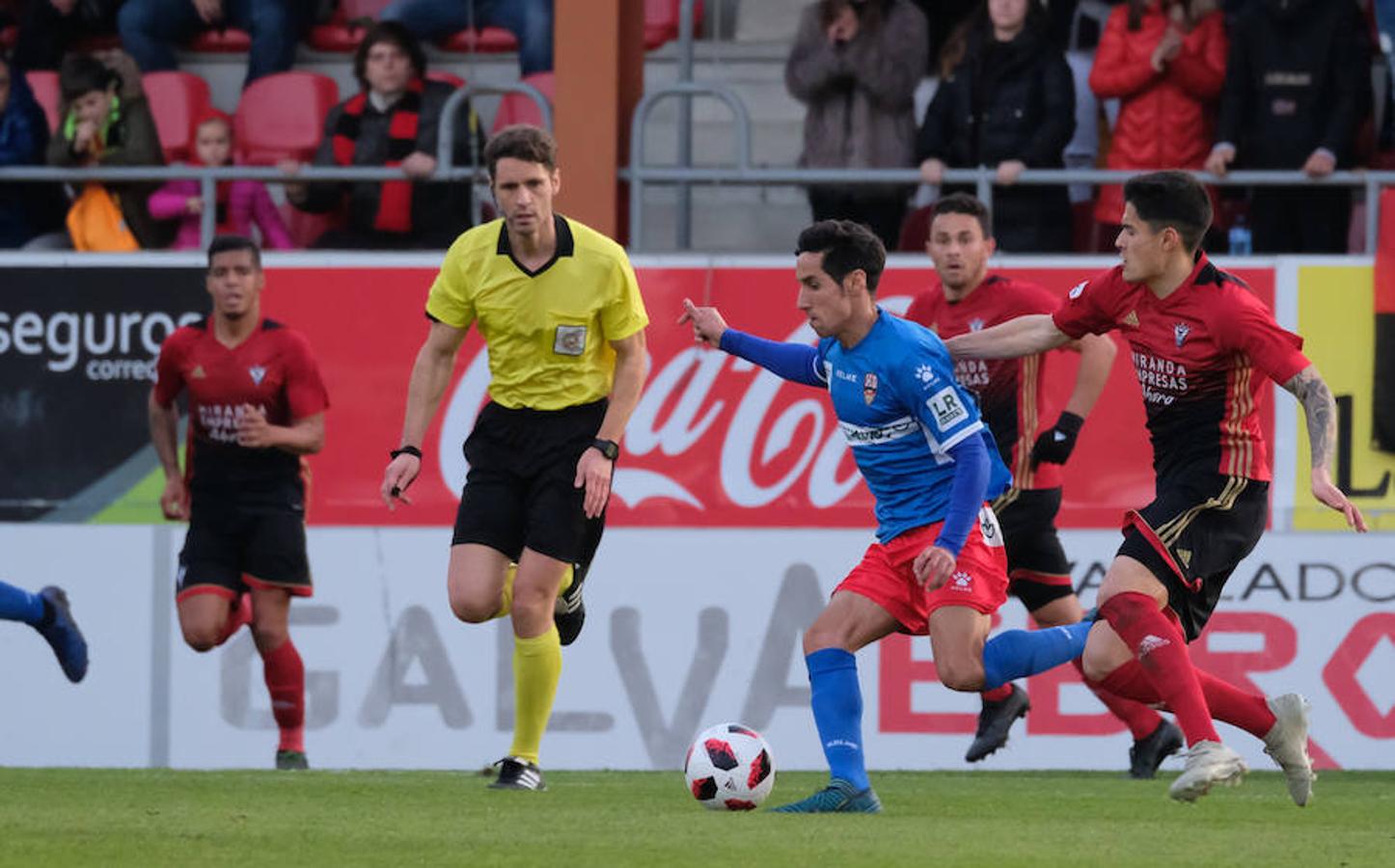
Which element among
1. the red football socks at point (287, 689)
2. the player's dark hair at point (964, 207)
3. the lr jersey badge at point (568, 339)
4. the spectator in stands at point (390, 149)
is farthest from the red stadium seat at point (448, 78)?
the lr jersey badge at point (568, 339)

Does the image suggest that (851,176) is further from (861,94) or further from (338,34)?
(338,34)

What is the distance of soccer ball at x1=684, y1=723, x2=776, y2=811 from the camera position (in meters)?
7.59

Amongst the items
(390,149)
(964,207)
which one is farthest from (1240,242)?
(390,149)

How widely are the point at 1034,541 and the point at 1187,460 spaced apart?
8.65ft

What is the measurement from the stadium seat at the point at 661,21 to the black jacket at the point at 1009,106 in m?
2.35

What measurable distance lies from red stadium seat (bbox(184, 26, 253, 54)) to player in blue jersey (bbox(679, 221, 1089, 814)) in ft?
23.9

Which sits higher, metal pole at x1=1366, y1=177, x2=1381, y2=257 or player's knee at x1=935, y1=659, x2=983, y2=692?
metal pole at x1=1366, y1=177, x2=1381, y2=257

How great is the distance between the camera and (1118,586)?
735 cm

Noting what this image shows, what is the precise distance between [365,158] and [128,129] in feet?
4.34

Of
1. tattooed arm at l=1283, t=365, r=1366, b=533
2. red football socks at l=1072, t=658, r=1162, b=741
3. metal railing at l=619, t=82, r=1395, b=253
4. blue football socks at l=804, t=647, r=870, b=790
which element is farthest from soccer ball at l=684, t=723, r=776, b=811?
metal railing at l=619, t=82, r=1395, b=253

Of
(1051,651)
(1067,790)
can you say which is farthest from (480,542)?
(1067,790)

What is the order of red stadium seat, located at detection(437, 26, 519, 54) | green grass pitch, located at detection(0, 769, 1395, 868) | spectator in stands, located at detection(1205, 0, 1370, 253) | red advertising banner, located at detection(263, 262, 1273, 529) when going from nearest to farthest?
green grass pitch, located at detection(0, 769, 1395, 868), red advertising banner, located at detection(263, 262, 1273, 529), spectator in stands, located at detection(1205, 0, 1370, 253), red stadium seat, located at detection(437, 26, 519, 54)

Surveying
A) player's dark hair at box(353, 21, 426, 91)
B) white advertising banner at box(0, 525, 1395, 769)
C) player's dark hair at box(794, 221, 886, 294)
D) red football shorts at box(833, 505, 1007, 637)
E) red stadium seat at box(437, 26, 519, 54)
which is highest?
red stadium seat at box(437, 26, 519, 54)

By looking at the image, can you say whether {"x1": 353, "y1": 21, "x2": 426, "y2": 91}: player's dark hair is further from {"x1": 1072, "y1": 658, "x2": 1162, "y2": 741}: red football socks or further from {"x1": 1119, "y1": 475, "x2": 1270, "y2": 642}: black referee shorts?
{"x1": 1119, "y1": 475, "x2": 1270, "y2": 642}: black referee shorts
